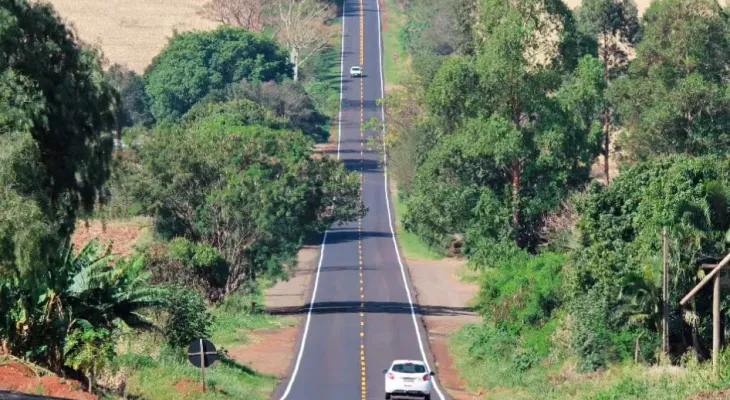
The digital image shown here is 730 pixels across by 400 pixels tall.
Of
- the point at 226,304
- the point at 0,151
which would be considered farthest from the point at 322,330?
the point at 0,151

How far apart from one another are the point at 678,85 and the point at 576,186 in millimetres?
7260

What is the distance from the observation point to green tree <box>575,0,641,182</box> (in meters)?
88.4

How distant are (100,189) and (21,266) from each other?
12.4 meters

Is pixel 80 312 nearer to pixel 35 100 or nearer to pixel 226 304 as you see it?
pixel 35 100

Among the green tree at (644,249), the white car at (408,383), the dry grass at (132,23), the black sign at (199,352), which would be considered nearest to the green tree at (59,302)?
the black sign at (199,352)

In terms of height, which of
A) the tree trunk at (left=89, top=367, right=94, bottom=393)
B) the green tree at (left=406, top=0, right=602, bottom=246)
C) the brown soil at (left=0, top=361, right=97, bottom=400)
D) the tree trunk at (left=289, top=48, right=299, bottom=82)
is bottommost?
the tree trunk at (left=89, top=367, right=94, bottom=393)

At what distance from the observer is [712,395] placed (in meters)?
33.9

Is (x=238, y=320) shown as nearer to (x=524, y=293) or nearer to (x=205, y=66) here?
(x=524, y=293)

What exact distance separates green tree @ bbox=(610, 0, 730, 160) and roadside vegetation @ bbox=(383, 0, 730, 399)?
9 centimetres

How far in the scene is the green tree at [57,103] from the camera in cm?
4288

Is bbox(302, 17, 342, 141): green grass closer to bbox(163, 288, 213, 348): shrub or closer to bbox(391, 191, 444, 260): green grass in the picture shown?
bbox(391, 191, 444, 260): green grass

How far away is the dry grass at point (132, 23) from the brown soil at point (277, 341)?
266 feet

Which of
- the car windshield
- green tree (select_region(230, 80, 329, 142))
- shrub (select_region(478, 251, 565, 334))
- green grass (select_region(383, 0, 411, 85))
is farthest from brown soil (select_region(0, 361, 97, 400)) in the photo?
green grass (select_region(383, 0, 411, 85))

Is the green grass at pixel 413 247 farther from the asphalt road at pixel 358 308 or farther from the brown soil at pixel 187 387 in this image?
the brown soil at pixel 187 387
